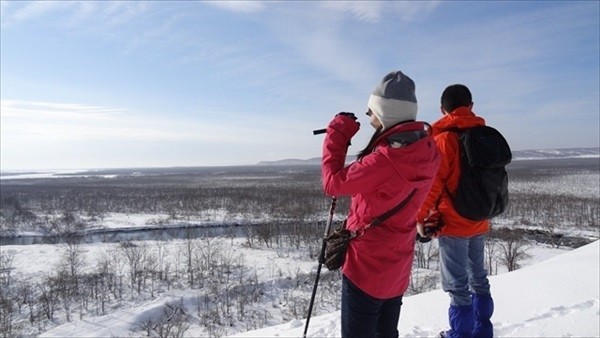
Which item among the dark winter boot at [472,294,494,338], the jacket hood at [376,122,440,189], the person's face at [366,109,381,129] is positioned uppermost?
the person's face at [366,109,381,129]

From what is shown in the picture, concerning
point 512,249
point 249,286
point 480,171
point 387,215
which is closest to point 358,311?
point 387,215

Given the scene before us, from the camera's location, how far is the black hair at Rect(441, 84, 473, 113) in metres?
2.53

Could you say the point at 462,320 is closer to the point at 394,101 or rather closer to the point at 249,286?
the point at 394,101

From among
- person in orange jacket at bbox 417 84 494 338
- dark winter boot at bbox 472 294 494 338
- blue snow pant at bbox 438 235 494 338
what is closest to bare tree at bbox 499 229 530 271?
dark winter boot at bbox 472 294 494 338

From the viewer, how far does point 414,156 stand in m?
1.73

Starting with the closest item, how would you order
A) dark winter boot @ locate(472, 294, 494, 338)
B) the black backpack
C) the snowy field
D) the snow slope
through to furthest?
1. the black backpack
2. dark winter boot @ locate(472, 294, 494, 338)
3. the snow slope
4. the snowy field

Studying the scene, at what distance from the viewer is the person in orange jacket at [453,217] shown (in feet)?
7.98

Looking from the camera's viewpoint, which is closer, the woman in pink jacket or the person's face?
the woman in pink jacket

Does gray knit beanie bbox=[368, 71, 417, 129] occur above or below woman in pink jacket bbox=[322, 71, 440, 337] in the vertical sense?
above

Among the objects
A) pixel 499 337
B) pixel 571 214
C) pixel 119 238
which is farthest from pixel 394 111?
pixel 571 214

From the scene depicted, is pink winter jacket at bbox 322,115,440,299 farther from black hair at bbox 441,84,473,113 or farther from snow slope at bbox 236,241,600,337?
snow slope at bbox 236,241,600,337

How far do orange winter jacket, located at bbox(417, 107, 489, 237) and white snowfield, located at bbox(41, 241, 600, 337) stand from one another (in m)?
1.09

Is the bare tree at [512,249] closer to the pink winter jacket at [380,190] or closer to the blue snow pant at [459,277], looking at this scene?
the blue snow pant at [459,277]

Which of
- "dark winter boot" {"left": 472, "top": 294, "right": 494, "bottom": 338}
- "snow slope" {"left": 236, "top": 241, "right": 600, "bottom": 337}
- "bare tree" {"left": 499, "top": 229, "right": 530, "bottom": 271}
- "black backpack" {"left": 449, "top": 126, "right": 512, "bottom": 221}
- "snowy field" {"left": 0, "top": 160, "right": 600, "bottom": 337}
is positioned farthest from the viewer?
"bare tree" {"left": 499, "top": 229, "right": 530, "bottom": 271}
